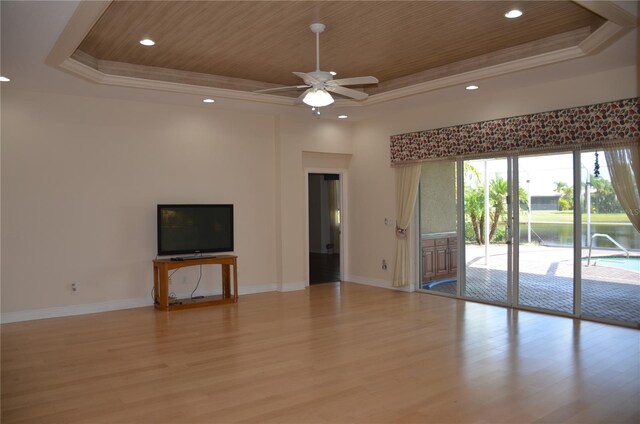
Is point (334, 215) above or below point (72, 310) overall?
above

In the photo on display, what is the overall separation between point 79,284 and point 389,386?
15.3ft

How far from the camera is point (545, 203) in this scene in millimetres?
6469

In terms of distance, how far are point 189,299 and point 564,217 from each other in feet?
17.5

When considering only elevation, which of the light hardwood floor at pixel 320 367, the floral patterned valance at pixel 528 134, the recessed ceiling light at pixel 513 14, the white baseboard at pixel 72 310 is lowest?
the light hardwood floor at pixel 320 367

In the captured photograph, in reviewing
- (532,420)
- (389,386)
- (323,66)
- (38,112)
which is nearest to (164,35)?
(323,66)

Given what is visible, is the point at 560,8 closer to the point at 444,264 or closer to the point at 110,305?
→ the point at 444,264

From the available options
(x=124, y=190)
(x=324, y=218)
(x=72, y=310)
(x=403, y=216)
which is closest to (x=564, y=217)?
(x=403, y=216)

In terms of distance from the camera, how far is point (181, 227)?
282 inches

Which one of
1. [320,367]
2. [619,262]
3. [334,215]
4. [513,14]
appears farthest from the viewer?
[334,215]

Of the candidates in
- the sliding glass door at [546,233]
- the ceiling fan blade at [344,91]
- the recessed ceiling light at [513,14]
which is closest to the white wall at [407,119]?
the sliding glass door at [546,233]

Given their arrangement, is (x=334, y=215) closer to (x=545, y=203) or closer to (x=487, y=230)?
(x=487, y=230)

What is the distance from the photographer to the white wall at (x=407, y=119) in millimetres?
5852

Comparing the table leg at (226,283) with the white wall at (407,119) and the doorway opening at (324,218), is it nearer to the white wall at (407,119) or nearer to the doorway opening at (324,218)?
the white wall at (407,119)

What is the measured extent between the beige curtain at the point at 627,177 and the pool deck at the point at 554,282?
551 millimetres
